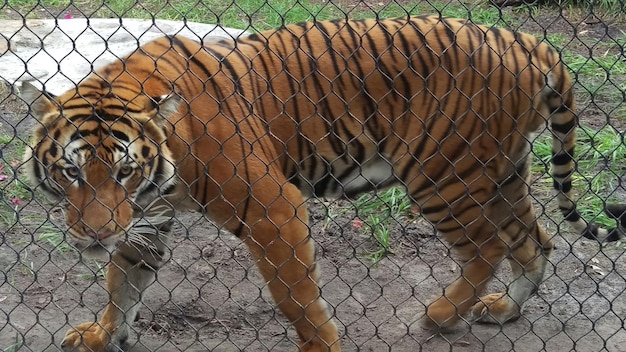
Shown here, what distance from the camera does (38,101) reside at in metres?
2.75

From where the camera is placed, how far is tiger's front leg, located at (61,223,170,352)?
3.26m

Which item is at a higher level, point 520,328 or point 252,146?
point 252,146

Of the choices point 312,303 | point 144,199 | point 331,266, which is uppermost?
point 144,199

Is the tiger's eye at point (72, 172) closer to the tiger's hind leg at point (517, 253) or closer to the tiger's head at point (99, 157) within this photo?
the tiger's head at point (99, 157)

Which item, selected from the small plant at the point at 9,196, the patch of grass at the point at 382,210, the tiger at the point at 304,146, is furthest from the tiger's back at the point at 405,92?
the small plant at the point at 9,196

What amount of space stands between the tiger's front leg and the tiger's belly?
1.82ft

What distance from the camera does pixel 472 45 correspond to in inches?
125

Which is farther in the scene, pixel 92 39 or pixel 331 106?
pixel 92 39

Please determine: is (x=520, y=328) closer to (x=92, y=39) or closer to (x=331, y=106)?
(x=331, y=106)

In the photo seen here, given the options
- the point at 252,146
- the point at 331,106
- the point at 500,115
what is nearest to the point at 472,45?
the point at 500,115

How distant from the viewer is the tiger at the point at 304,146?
2.79 m

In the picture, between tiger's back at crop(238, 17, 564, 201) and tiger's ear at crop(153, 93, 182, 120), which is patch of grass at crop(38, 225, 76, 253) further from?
tiger's ear at crop(153, 93, 182, 120)

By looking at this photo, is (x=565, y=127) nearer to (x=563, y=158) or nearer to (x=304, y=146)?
(x=563, y=158)

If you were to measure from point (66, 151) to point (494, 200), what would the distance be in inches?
64.3
